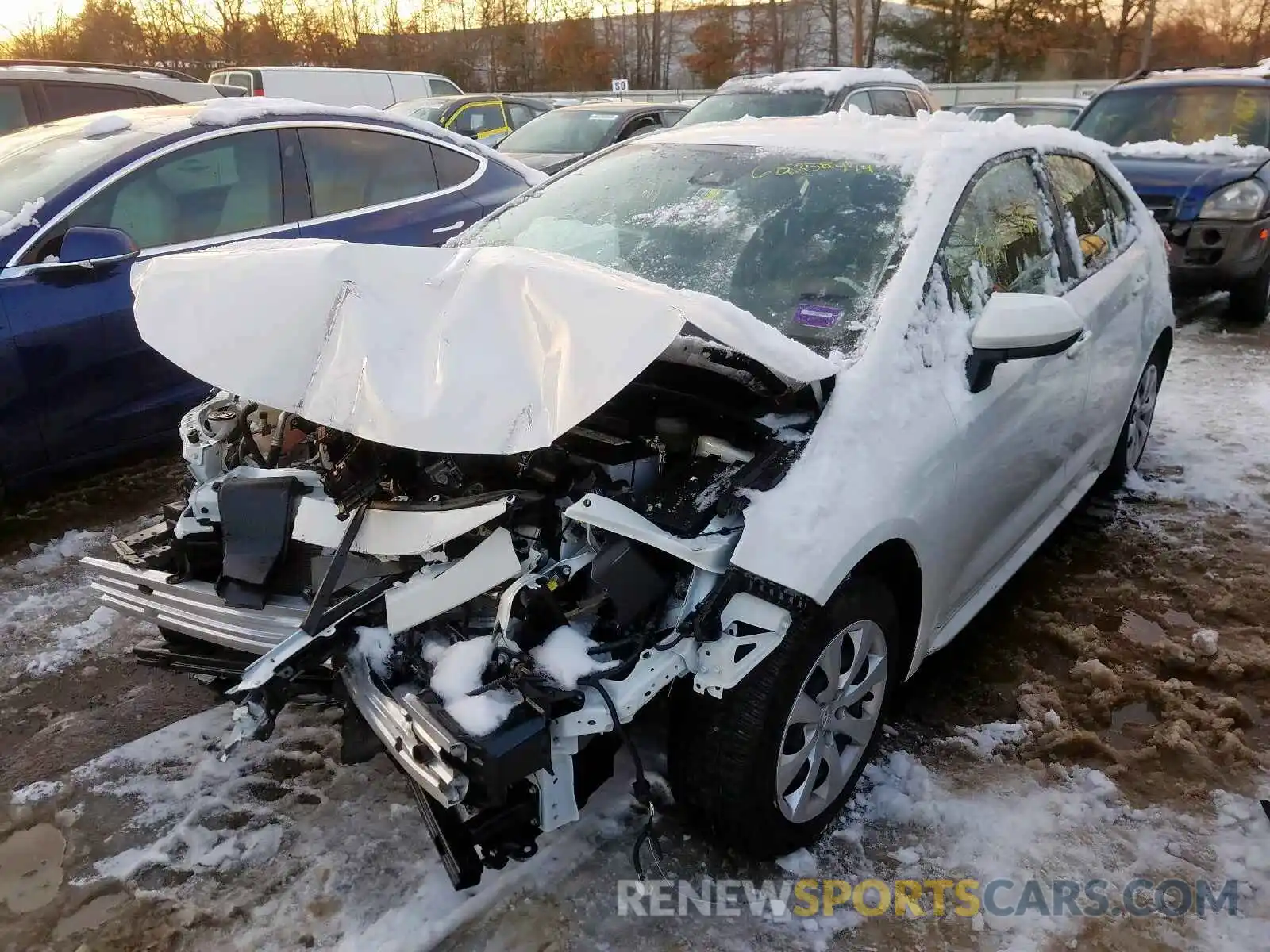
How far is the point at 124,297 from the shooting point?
4.12m

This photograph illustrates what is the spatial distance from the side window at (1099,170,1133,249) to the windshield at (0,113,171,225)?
4448mm

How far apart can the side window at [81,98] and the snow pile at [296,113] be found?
9.48ft

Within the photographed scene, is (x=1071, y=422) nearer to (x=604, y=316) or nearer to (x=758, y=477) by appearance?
(x=758, y=477)

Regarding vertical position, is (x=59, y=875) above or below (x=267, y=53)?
below

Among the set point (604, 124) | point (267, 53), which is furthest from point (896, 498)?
point (267, 53)

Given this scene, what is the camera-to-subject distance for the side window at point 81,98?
7.13 meters

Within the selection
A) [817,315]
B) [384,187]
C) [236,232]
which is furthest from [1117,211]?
[236,232]

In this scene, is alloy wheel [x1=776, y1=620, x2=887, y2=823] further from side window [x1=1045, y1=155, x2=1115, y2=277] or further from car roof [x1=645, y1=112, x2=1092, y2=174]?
side window [x1=1045, y1=155, x2=1115, y2=277]

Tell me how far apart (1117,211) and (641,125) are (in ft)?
25.7

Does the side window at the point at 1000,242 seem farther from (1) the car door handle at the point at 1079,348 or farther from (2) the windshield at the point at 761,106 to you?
(2) the windshield at the point at 761,106

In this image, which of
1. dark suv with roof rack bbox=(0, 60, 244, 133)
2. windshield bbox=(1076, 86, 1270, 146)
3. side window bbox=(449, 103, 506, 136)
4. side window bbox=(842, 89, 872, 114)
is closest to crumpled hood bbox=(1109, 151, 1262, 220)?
windshield bbox=(1076, 86, 1270, 146)

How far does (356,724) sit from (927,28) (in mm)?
38287

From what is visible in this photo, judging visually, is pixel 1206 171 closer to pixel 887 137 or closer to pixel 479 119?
pixel 887 137

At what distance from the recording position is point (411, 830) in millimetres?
2494
